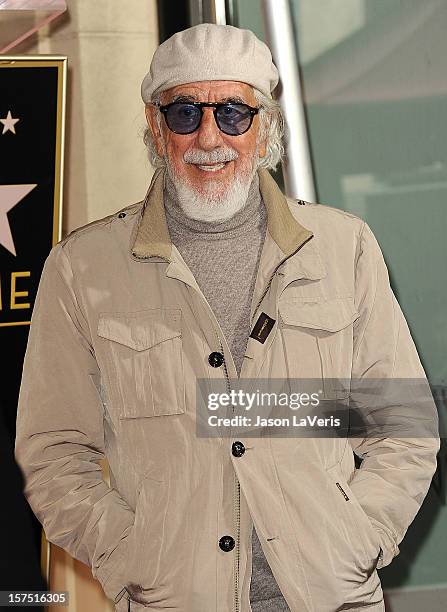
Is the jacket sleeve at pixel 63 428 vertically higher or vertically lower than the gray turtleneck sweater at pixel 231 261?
lower

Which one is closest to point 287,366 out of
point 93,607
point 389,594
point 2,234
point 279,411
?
point 279,411

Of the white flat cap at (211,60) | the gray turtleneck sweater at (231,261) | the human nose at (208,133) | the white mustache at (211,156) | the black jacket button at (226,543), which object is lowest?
the black jacket button at (226,543)

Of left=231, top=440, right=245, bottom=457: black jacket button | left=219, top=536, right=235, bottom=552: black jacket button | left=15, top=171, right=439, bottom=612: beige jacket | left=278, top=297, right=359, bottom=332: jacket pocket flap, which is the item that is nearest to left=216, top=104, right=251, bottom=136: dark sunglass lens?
left=15, top=171, right=439, bottom=612: beige jacket

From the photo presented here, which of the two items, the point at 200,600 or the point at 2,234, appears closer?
the point at 200,600

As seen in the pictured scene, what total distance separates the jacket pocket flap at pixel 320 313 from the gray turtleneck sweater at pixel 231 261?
6cm

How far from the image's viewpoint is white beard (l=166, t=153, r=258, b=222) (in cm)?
Result: 146

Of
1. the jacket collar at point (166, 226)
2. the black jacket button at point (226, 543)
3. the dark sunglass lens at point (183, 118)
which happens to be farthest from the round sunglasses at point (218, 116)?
the black jacket button at point (226, 543)

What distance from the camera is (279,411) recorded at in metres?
1.43

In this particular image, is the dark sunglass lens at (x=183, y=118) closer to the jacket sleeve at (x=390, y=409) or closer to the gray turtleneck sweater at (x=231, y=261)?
the gray turtleneck sweater at (x=231, y=261)

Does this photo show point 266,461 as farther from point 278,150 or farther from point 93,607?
point 93,607

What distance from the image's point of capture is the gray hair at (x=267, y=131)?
1.47 meters

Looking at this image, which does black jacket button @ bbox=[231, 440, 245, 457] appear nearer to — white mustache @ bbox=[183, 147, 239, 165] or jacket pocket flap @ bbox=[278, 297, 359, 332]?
jacket pocket flap @ bbox=[278, 297, 359, 332]

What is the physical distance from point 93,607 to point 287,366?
833 mm

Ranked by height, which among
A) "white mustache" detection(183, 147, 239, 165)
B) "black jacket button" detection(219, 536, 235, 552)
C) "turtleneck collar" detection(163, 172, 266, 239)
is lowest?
"black jacket button" detection(219, 536, 235, 552)
